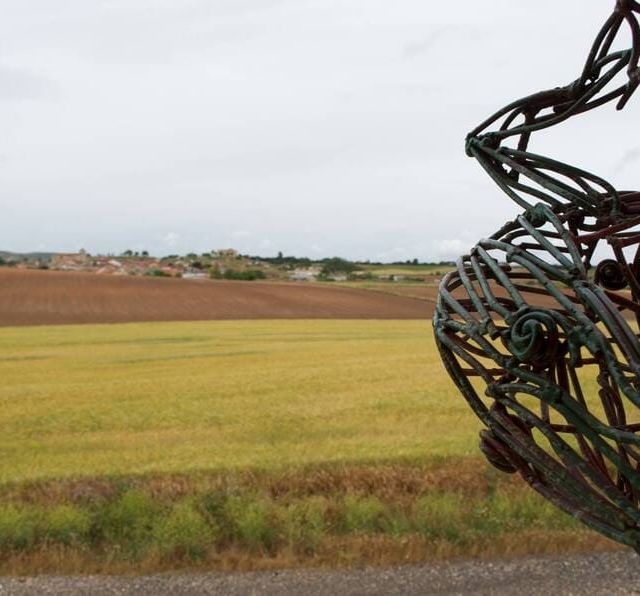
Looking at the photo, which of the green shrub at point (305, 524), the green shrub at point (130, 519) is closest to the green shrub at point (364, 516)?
the green shrub at point (305, 524)

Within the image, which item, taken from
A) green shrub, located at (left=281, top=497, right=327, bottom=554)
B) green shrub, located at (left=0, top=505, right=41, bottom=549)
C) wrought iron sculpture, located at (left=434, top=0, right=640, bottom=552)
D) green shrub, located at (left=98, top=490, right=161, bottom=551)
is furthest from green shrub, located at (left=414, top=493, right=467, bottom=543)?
wrought iron sculpture, located at (left=434, top=0, right=640, bottom=552)

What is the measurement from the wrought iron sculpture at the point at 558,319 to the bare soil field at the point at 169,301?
36997 mm

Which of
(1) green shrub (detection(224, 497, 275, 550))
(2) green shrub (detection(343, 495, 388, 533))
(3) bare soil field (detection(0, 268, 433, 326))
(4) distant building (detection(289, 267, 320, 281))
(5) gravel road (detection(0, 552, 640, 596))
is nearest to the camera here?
(5) gravel road (detection(0, 552, 640, 596))

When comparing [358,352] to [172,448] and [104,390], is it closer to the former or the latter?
[104,390]

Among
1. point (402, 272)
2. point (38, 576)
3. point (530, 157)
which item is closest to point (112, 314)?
point (38, 576)

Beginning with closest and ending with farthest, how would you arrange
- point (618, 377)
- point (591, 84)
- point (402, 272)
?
point (618, 377) < point (591, 84) < point (402, 272)

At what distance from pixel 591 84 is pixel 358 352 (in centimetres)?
2110

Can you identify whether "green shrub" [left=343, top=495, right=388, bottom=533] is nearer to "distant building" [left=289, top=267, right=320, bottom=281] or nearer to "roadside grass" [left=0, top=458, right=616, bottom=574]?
"roadside grass" [left=0, top=458, right=616, bottom=574]

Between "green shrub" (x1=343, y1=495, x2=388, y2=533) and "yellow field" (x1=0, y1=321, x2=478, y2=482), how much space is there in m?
1.38

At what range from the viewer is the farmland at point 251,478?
25.0 feet

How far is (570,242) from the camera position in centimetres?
309

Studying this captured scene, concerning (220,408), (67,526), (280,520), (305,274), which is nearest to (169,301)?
(220,408)

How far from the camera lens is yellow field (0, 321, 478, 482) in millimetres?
10594

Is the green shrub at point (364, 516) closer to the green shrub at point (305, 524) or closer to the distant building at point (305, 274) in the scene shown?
the green shrub at point (305, 524)
